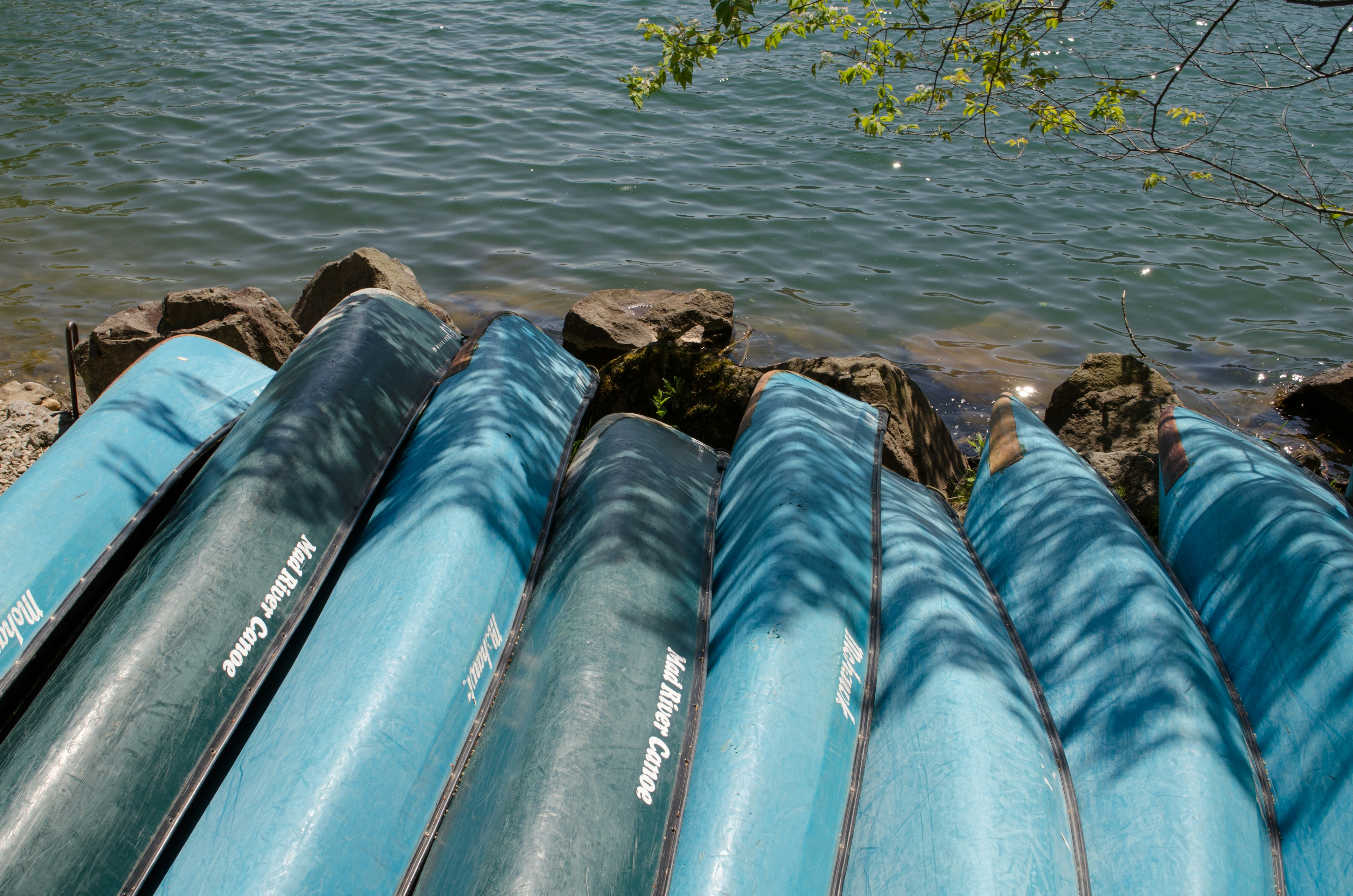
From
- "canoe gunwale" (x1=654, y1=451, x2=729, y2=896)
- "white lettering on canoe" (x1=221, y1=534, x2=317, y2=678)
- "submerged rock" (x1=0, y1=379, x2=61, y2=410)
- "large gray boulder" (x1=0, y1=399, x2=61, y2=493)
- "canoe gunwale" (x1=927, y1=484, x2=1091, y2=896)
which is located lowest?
"submerged rock" (x1=0, y1=379, x2=61, y2=410)

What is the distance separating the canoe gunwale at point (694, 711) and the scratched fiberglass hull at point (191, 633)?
1.48m

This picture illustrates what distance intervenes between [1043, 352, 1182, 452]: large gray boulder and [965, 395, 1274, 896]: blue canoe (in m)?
1.31

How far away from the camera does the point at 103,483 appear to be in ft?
12.4

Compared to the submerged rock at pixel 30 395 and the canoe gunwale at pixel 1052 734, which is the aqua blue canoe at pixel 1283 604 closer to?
the canoe gunwale at pixel 1052 734

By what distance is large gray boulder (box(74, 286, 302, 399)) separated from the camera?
225 inches

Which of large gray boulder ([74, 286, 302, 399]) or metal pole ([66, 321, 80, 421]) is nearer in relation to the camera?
metal pole ([66, 321, 80, 421])

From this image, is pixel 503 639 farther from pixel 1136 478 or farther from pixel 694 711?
pixel 1136 478

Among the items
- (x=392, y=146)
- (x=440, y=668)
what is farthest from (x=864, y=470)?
(x=392, y=146)

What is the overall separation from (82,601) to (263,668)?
885 millimetres

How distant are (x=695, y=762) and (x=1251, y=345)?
7.29 m

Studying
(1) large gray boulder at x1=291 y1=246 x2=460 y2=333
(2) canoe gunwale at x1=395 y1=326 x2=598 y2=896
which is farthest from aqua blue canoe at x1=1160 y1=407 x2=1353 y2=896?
(1) large gray boulder at x1=291 y1=246 x2=460 y2=333

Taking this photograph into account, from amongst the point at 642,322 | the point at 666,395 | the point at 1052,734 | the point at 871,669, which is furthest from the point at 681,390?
the point at 1052,734

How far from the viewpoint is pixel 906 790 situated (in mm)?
2791

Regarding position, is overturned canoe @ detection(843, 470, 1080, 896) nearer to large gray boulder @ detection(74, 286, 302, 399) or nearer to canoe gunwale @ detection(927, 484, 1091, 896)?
canoe gunwale @ detection(927, 484, 1091, 896)
